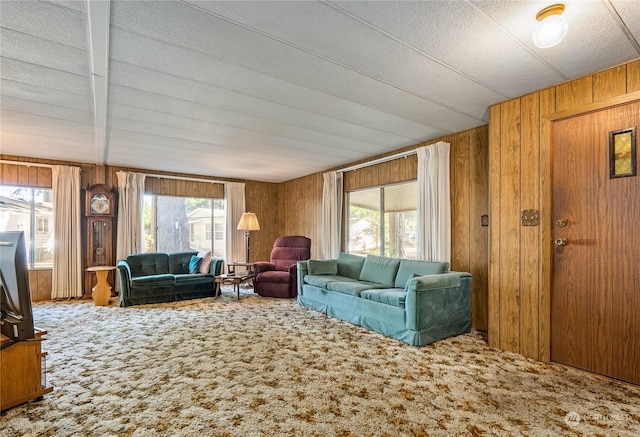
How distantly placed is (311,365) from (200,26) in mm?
2590

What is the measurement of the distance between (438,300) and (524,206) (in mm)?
1217

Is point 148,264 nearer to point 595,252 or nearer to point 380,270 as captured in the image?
point 380,270

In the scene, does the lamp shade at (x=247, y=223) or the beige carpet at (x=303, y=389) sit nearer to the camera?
the beige carpet at (x=303, y=389)

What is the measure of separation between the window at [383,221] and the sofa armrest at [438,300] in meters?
1.19

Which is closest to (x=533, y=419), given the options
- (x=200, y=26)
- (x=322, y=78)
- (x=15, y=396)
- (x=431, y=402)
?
(x=431, y=402)

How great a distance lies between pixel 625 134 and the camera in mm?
2443

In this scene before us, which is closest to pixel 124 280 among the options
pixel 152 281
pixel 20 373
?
pixel 152 281

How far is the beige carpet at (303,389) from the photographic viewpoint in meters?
1.87

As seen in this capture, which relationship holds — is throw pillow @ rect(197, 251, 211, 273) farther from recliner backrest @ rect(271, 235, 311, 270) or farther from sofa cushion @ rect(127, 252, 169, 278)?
recliner backrest @ rect(271, 235, 311, 270)

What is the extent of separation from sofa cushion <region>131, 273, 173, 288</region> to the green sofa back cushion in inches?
124

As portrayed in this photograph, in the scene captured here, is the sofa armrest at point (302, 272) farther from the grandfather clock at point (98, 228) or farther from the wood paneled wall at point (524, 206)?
the grandfather clock at point (98, 228)

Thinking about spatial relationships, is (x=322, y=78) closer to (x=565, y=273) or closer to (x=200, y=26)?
(x=200, y=26)

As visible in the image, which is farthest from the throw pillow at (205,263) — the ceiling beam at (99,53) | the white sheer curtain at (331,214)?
the ceiling beam at (99,53)

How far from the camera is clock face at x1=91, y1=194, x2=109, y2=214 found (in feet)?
18.2
